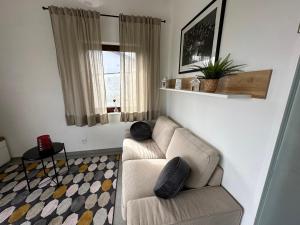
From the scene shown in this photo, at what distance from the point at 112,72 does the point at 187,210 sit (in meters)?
2.23

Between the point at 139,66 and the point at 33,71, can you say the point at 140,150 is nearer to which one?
the point at 139,66

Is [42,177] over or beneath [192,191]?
beneath

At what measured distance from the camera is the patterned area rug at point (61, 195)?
1393 mm

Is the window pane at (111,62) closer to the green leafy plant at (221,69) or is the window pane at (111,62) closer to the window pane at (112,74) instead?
the window pane at (112,74)

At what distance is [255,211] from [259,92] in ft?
2.60

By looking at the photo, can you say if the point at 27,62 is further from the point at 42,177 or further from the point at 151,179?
the point at 151,179

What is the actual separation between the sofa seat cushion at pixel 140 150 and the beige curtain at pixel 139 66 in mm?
590

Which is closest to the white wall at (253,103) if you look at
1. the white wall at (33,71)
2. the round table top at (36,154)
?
the white wall at (33,71)

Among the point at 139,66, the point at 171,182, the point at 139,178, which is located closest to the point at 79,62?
the point at 139,66

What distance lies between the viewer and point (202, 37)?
1495mm

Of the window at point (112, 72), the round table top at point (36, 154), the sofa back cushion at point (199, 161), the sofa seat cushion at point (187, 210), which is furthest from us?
the window at point (112, 72)

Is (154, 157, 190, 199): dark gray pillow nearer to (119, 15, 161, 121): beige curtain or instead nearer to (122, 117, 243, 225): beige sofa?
(122, 117, 243, 225): beige sofa

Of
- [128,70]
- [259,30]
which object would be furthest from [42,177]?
[259,30]

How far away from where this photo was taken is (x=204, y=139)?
1491 mm
